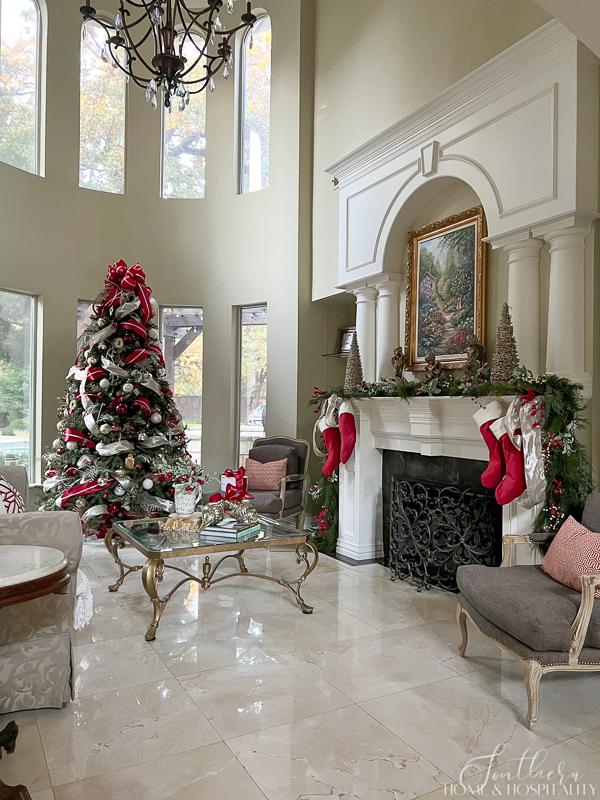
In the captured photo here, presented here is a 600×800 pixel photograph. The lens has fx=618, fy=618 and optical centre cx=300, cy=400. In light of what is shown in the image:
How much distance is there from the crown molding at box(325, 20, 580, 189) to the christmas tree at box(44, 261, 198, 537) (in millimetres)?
2436

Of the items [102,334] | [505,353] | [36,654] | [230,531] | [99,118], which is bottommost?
[36,654]

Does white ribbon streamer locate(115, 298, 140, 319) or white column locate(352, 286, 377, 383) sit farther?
white ribbon streamer locate(115, 298, 140, 319)

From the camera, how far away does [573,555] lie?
294 cm

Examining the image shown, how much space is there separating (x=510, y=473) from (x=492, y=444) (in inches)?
9.2

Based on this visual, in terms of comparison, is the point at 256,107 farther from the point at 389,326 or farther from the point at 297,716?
the point at 297,716

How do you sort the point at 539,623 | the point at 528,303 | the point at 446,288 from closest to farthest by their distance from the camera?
the point at 539,623
the point at 528,303
the point at 446,288

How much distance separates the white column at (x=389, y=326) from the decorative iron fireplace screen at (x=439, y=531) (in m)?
1.13

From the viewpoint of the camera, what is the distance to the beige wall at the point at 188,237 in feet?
22.1

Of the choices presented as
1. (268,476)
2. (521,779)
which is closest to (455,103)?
(268,476)

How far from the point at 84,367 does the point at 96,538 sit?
1.67 m

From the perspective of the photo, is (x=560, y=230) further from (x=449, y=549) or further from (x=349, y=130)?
(x=349, y=130)

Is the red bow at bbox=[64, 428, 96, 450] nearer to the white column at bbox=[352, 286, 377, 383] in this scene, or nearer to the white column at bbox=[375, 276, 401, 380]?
the white column at bbox=[352, 286, 377, 383]

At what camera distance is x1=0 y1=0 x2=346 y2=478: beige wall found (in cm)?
675

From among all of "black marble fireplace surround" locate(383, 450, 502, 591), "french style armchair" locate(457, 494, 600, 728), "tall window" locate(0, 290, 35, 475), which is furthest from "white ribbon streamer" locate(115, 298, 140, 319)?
"french style armchair" locate(457, 494, 600, 728)
